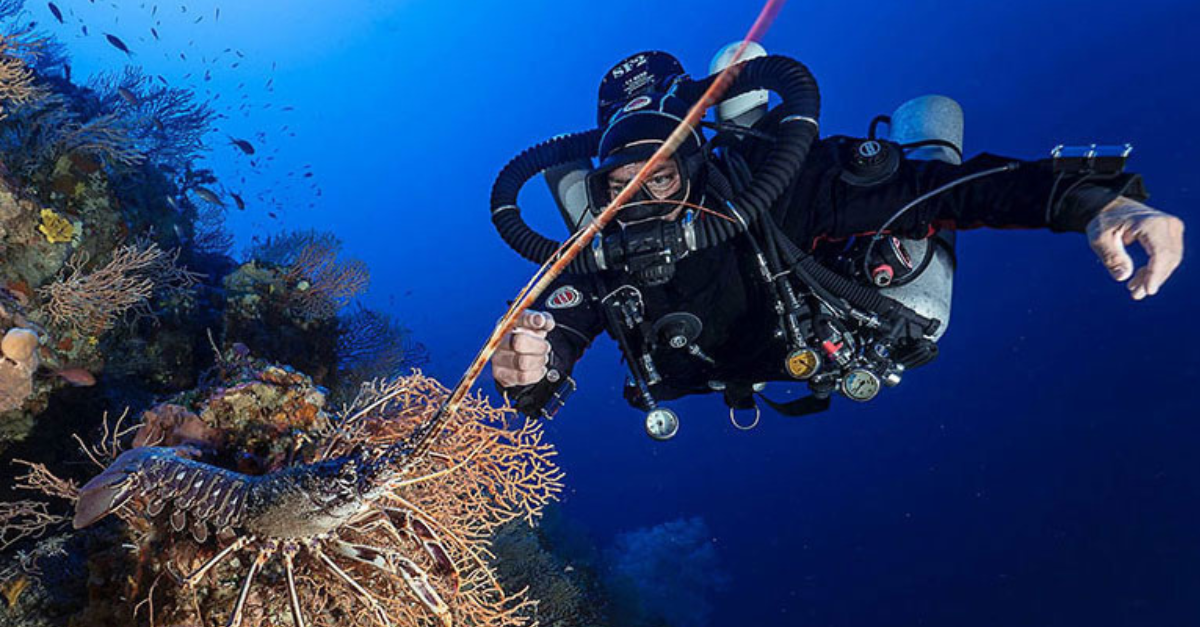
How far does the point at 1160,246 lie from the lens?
8.36ft

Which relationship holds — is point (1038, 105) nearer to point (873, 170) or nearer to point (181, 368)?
point (873, 170)

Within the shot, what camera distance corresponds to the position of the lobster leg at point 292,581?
2.25 m

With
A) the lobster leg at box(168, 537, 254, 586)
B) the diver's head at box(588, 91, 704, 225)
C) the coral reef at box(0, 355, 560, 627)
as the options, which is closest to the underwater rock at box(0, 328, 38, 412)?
the coral reef at box(0, 355, 560, 627)

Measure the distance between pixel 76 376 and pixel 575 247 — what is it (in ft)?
15.9

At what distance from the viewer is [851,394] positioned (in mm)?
4023

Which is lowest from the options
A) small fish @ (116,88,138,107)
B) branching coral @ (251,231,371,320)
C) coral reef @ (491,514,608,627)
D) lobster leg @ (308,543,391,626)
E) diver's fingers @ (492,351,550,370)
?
coral reef @ (491,514,608,627)

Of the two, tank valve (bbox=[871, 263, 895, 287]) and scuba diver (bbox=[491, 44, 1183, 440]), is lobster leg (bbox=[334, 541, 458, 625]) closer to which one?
scuba diver (bbox=[491, 44, 1183, 440])

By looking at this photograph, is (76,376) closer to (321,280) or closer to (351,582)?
(321,280)

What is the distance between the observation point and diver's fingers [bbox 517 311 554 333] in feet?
9.94

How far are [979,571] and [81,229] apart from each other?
2523 centimetres

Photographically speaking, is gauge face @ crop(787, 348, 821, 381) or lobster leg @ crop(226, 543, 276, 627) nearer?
lobster leg @ crop(226, 543, 276, 627)

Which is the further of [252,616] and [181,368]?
[181,368]

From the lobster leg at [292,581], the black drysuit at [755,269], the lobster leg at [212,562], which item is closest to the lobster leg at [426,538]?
the lobster leg at [292,581]

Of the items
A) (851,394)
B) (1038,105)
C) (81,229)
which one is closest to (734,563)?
(851,394)
